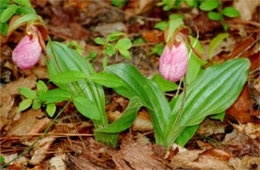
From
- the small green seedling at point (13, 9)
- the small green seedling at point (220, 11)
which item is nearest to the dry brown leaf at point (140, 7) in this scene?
the small green seedling at point (220, 11)

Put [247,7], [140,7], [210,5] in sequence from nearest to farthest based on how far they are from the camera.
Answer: [210,5], [247,7], [140,7]

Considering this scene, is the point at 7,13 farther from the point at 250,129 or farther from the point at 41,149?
the point at 250,129

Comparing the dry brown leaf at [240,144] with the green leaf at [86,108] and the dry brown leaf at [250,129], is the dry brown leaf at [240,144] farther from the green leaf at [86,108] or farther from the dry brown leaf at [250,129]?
the green leaf at [86,108]

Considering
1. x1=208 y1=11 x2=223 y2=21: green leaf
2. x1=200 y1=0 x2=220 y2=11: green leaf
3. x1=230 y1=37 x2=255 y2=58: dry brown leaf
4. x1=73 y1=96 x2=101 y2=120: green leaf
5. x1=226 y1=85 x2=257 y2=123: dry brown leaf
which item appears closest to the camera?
x1=73 y1=96 x2=101 y2=120: green leaf

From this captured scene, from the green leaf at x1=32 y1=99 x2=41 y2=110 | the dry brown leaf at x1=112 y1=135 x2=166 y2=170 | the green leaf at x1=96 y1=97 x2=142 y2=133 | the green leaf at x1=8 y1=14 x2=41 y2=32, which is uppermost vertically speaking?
the green leaf at x1=8 y1=14 x2=41 y2=32

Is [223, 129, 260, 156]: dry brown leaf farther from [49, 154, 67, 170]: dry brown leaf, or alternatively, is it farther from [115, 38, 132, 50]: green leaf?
[49, 154, 67, 170]: dry brown leaf

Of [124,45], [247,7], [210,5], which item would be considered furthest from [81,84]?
[247,7]

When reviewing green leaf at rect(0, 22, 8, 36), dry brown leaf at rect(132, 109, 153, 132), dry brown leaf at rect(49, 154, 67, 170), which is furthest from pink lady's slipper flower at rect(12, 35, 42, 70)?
dry brown leaf at rect(132, 109, 153, 132)
